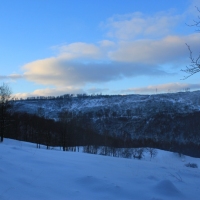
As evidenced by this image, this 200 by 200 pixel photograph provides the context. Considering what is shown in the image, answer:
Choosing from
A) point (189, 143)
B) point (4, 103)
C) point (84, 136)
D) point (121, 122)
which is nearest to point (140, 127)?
point (121, 122)

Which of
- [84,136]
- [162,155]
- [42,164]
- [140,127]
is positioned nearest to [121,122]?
[140,127]

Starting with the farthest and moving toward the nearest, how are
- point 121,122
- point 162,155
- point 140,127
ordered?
point 121,122 → point 140,127 → point 162,155

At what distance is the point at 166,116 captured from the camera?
6924 inches

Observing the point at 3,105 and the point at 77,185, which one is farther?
the point at 3,105

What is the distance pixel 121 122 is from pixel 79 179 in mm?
165041

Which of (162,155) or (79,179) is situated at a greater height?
(79,179)

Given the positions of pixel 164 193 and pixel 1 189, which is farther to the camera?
pixel 164 193

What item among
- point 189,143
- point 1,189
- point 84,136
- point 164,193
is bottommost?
point 189,143

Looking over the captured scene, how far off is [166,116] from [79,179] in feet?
567

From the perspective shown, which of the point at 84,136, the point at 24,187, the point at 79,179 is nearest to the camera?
the point at 24,187

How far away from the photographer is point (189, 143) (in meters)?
125

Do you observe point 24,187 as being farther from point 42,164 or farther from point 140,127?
point 140,127

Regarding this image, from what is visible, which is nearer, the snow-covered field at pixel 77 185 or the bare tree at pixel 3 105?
the snow-covered field at pixel 77 185

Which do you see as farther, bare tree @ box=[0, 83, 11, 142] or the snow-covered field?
bare tree @ box=[0, 83, 11, 142]
